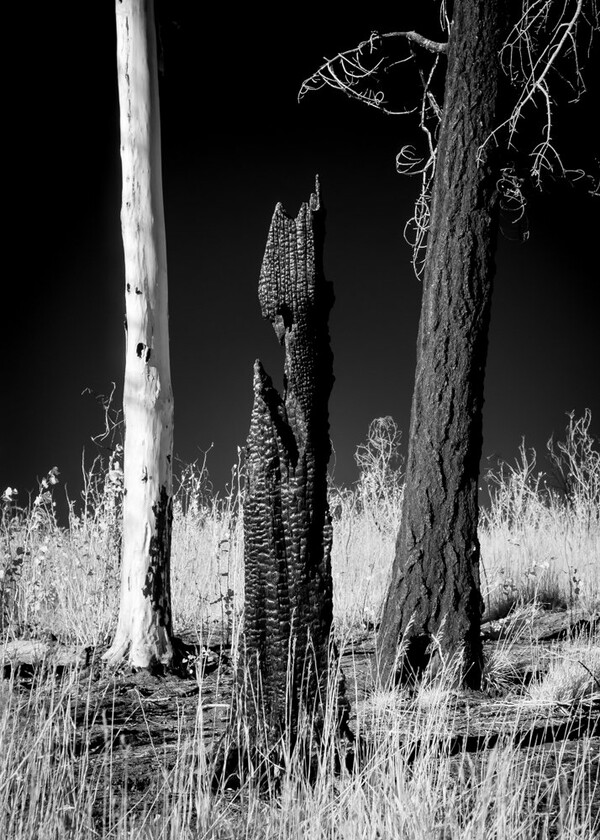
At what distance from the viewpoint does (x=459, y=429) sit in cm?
460

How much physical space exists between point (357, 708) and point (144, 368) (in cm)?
285

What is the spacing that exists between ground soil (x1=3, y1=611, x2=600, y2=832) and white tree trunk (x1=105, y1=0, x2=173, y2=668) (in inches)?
12.7

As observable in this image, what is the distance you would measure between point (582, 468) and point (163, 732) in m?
6.36

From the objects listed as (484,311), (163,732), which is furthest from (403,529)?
(163,732)

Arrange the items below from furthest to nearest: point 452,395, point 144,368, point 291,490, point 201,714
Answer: point 144,368 < point 452,395 < point 291,490 < point 201,714

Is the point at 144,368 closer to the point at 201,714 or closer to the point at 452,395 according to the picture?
the point at 452,395

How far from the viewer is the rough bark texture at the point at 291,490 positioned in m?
2.96

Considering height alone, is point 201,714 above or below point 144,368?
below

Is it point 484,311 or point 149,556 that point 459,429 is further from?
point 149,556

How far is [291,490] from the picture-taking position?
298 cm

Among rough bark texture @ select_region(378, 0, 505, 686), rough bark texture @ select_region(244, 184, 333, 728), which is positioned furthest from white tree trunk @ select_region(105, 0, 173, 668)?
rough bark texture @ select_region(244, 184, 333, 728)

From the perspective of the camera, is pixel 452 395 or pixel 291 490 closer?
pixel 291 490

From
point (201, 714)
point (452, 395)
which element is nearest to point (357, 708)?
point (201, 714)

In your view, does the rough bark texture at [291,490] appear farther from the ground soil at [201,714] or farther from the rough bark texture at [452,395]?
the rough bark texture at [452,395]
